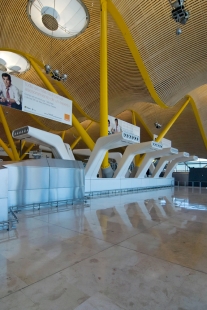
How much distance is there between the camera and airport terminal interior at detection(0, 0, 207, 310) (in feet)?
6.36

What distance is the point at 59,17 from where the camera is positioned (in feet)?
45.1

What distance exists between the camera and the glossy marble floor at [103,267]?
1.68 m

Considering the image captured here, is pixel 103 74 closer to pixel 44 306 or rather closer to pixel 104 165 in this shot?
pixel 104 165

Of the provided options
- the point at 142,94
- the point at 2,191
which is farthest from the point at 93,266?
the point at 142,94

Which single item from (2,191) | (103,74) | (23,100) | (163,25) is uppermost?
(163,25)

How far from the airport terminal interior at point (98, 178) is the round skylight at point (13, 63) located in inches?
4.5

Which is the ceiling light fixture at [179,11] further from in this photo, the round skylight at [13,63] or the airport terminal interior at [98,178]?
the round skylight at [13,63]

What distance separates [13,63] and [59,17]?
698 centimetres

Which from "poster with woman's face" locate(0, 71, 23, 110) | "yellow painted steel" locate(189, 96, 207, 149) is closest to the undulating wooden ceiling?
"yellow painted steel" locate(189, 96, 207, 149)

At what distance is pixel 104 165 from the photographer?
1193 centimetres

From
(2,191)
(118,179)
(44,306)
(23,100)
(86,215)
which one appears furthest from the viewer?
(118,179)

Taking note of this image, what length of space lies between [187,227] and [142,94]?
14.0 m

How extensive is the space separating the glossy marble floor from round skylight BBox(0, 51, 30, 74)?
18155 millimetres

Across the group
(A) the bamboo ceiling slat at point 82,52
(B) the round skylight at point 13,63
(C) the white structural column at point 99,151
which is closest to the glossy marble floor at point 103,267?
(C) the white structural column at point 99,151
